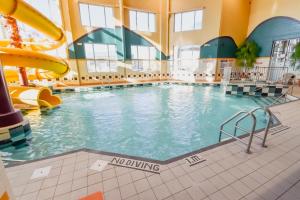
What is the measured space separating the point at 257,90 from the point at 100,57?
844 centimetres

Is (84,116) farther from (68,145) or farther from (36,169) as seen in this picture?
(36,169)

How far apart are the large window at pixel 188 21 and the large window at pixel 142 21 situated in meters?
1.68

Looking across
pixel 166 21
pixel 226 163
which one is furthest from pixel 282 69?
pixel 226 163

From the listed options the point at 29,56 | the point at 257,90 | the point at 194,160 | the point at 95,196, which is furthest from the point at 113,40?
the point at 95,196

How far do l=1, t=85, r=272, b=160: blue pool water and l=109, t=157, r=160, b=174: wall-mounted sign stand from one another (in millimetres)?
752

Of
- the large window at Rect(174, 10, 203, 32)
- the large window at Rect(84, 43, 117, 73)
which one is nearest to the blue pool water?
the large window at Rect(84, 43, 117, 73)

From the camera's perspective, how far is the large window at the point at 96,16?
8680 millimetres

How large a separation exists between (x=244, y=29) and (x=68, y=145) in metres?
12.1

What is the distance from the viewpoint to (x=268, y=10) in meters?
8.70

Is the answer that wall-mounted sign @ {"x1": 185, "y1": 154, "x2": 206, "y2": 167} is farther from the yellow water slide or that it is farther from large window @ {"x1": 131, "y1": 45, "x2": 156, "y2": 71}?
large window @ {"x1": 131, "y1": 45, "x2": 156, "y2": 71}

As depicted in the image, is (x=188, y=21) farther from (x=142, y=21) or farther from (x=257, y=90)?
(x=257, y=90)

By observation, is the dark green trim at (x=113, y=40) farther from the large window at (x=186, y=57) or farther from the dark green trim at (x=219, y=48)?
the dark green trim at (x=219, y=48)

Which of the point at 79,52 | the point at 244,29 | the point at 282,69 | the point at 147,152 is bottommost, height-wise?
the point at 147,152

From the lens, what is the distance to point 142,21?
10.1 metres
